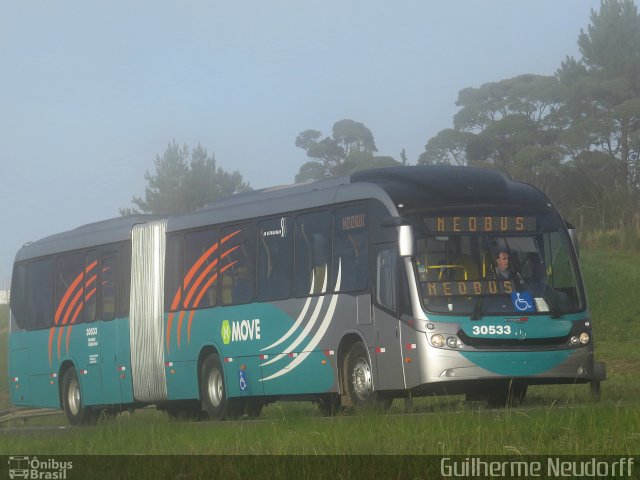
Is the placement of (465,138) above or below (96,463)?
above

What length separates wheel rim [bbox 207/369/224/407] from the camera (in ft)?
78.0

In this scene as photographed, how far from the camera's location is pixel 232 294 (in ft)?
76.4

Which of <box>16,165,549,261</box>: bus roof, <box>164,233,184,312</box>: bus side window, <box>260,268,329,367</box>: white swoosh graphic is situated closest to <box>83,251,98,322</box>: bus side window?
<box>164,233,184,312</box>: bus side window

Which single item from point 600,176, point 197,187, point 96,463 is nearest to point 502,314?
point 96,463

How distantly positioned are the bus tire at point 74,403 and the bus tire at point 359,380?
8.75m

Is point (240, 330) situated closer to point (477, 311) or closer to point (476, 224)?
point (476, 224)

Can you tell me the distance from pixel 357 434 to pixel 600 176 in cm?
6673

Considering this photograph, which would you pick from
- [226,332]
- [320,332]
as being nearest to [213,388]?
[226,332]

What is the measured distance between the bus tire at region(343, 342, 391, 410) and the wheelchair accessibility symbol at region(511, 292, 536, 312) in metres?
2.14

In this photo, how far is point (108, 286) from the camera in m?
27.2

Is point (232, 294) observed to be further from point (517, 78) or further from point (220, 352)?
point (517, 78)

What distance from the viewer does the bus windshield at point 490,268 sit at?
18.9 m

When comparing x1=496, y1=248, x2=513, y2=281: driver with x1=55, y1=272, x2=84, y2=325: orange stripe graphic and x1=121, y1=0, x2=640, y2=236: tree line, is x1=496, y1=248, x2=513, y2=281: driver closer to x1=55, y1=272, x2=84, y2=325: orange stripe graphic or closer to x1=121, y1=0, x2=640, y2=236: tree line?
x1=55, y1=272, x2=84, y2=325: orange stripe graphic

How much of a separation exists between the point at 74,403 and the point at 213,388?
513 cm
